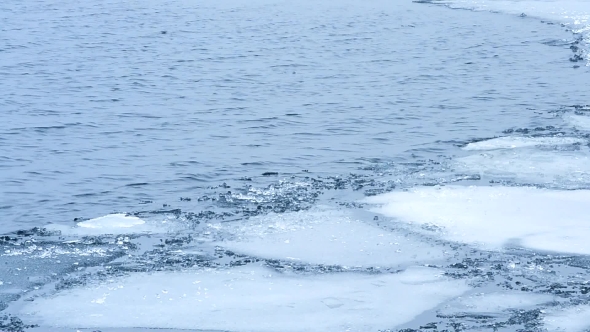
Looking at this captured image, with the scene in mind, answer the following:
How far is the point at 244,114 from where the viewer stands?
16156 mm

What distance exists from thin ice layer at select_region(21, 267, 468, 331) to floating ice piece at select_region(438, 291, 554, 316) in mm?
164

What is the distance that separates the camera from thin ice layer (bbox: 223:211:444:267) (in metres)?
9.22

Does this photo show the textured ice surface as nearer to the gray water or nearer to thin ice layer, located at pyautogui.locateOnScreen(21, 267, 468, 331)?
the gray water

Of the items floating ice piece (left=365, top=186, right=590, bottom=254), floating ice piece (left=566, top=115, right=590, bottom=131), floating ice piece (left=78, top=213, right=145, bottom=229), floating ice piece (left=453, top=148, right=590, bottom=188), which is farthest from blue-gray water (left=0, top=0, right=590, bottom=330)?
floating ice piece (left=365, top=186, right=590, bottom=254)

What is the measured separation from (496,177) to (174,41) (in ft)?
46.9

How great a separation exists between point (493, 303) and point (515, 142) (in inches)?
227

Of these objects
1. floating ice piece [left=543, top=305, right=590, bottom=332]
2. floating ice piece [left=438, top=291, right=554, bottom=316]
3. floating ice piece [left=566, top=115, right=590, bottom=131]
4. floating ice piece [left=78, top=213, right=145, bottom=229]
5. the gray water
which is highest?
floating ice piece [left=543, top=305, right=590, bottom=332]

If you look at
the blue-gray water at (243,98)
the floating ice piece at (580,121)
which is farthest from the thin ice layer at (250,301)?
the floating ice piece at (580,121)

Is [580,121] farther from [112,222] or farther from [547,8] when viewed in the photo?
[547,8]

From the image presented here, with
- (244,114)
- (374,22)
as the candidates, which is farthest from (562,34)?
(244,114)

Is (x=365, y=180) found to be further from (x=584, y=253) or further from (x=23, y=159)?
(x=23, y=159)

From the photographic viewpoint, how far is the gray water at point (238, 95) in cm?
1276

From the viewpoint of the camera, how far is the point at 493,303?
8.17m

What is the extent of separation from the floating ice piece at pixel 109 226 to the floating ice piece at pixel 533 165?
13.9 feet
